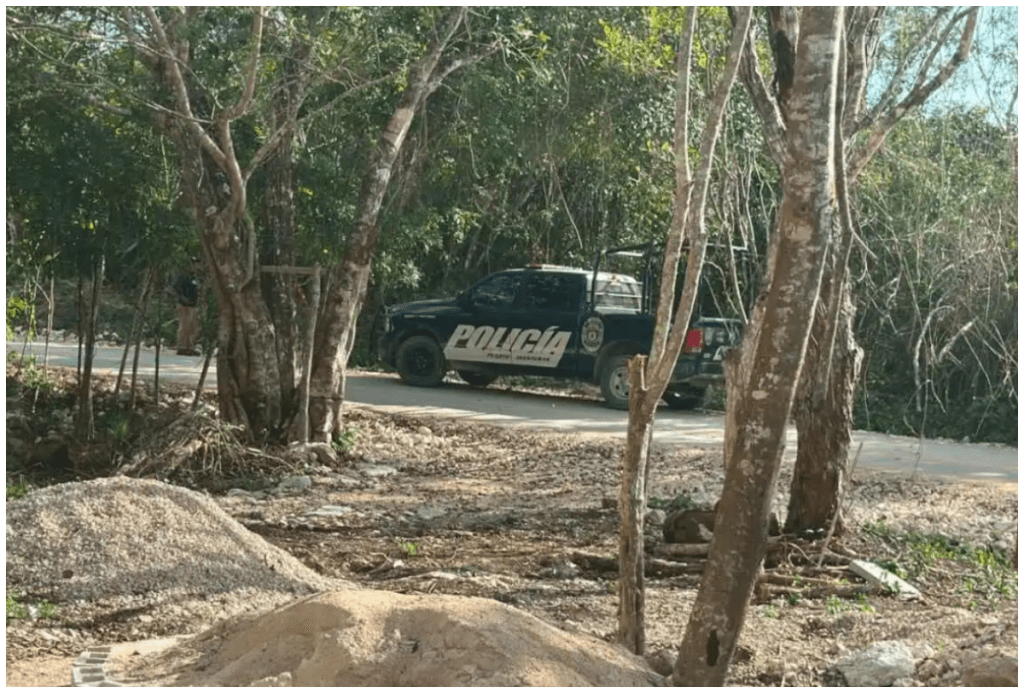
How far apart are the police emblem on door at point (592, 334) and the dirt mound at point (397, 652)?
13227mm

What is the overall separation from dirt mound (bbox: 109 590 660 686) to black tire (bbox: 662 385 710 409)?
13.4 m

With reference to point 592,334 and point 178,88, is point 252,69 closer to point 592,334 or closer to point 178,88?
point 178,88

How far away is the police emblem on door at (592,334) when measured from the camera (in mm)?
19125

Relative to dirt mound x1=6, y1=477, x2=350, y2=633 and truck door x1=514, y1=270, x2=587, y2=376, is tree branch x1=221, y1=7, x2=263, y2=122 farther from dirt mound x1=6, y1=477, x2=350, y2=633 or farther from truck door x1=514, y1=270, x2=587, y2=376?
truck door x1=514, y1=270, x2=587, y2=376

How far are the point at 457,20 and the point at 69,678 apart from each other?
26.3ft

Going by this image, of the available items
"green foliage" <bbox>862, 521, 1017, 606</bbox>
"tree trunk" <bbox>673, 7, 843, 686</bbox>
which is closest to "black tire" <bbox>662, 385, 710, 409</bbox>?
"green foliage" <bbox>862, 521, 1017, 606</bbox>

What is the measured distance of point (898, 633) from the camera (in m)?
7.37

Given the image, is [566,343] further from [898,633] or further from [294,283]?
[898,633]

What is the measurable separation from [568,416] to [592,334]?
1559 millimetres

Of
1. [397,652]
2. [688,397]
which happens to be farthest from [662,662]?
[688,397]

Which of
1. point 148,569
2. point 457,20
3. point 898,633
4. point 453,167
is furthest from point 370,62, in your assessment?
point 898,633

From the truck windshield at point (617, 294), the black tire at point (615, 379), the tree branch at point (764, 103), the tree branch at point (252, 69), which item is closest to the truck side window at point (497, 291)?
the truck windshield at point (617, 294)

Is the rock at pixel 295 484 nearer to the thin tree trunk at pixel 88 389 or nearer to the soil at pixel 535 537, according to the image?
the soil at pixel 535 537

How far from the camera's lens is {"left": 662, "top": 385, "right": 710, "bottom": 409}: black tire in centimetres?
1923
